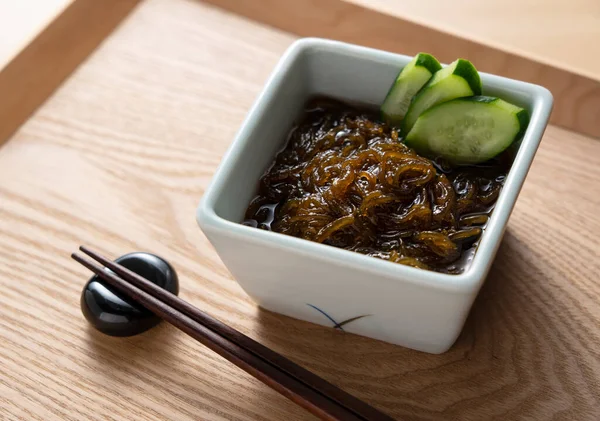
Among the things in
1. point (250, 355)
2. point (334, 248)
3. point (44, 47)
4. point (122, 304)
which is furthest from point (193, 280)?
point (44, 47)

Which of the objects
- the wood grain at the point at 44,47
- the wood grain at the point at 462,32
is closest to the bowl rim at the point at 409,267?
the wood grain at the point at 462,32

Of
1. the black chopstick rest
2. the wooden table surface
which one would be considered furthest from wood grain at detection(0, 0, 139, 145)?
the black chopstick rest

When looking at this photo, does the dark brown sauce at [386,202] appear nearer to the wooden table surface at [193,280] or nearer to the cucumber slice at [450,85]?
the cucumber slice at [450,85]

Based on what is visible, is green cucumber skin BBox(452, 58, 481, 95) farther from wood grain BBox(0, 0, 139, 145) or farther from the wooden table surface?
wood grain BBox(0, 0, 139, 145)

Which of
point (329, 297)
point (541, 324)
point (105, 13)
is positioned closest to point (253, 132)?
point (329, 297)

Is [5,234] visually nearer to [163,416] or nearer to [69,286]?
[69,286]
